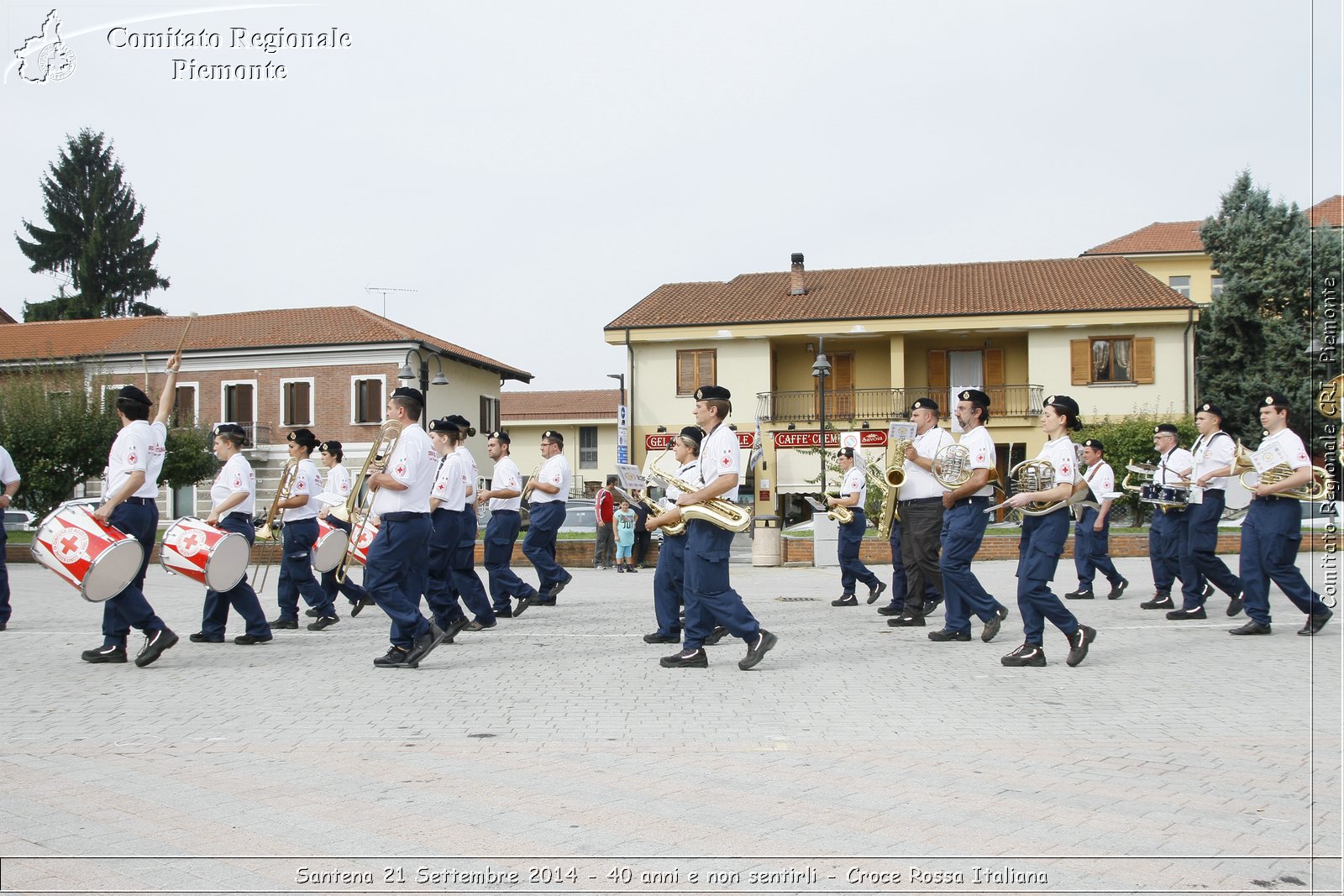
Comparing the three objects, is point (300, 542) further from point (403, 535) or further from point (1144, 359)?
point (1144, 359)

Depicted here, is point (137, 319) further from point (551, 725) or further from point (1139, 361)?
point (551, 725)

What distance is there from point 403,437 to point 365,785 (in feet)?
11.8

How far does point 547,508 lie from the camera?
12.3 m

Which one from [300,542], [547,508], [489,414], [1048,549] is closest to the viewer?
[1048,549]

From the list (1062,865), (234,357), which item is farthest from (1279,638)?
(234,357)

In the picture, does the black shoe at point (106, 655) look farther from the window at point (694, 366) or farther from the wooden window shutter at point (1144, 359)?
the wooden window shutter at point (1144, 359)

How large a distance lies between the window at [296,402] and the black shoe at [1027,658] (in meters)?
39.8

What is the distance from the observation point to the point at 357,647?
31.3 ft

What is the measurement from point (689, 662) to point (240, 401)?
40906mm

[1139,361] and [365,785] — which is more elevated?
[1139,361]

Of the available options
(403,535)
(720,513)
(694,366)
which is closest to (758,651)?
(720,513)

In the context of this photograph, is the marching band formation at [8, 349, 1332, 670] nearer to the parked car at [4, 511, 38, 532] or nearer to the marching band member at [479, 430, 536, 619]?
the marching band member at [479, 430, 536, 619]

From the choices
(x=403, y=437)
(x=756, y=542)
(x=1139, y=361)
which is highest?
(x=1139, y=361)

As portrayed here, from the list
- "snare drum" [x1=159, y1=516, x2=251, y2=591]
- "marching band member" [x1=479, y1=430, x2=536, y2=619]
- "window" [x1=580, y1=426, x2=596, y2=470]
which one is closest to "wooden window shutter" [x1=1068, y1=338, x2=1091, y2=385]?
"window" [x1=580, y1=426, x2=596, y2=470]
